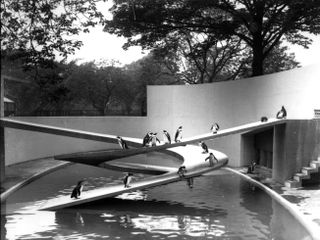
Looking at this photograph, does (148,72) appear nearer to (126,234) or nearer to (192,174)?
(192,174)

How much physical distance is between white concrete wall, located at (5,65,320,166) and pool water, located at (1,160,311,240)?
188 inches

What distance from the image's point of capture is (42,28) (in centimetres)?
1084

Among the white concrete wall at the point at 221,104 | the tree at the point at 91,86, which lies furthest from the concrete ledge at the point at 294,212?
the tree at the point at 91,86

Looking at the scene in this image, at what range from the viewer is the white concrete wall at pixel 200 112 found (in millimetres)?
21797

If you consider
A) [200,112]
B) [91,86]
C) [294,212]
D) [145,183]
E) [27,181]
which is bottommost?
[294,212]

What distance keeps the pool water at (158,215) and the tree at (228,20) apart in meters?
10.6

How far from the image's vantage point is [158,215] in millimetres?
14891

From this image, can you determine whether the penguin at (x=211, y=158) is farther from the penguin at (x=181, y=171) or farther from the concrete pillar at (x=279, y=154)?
the concrete pillar at (x=279, y=154)

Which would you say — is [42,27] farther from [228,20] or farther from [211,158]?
[228,20]

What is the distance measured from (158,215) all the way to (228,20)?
19.9 meters

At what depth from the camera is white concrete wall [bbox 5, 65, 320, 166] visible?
21.8 metres

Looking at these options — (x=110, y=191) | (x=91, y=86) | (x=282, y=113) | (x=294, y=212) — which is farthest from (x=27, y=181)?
(x=282, y=113)

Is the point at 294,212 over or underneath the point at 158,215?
over

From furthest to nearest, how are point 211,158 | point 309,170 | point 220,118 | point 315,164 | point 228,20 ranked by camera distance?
1. point 228,20
2. point 220,118
3. point 315,164
4. point 309,170
5. point 211,158
